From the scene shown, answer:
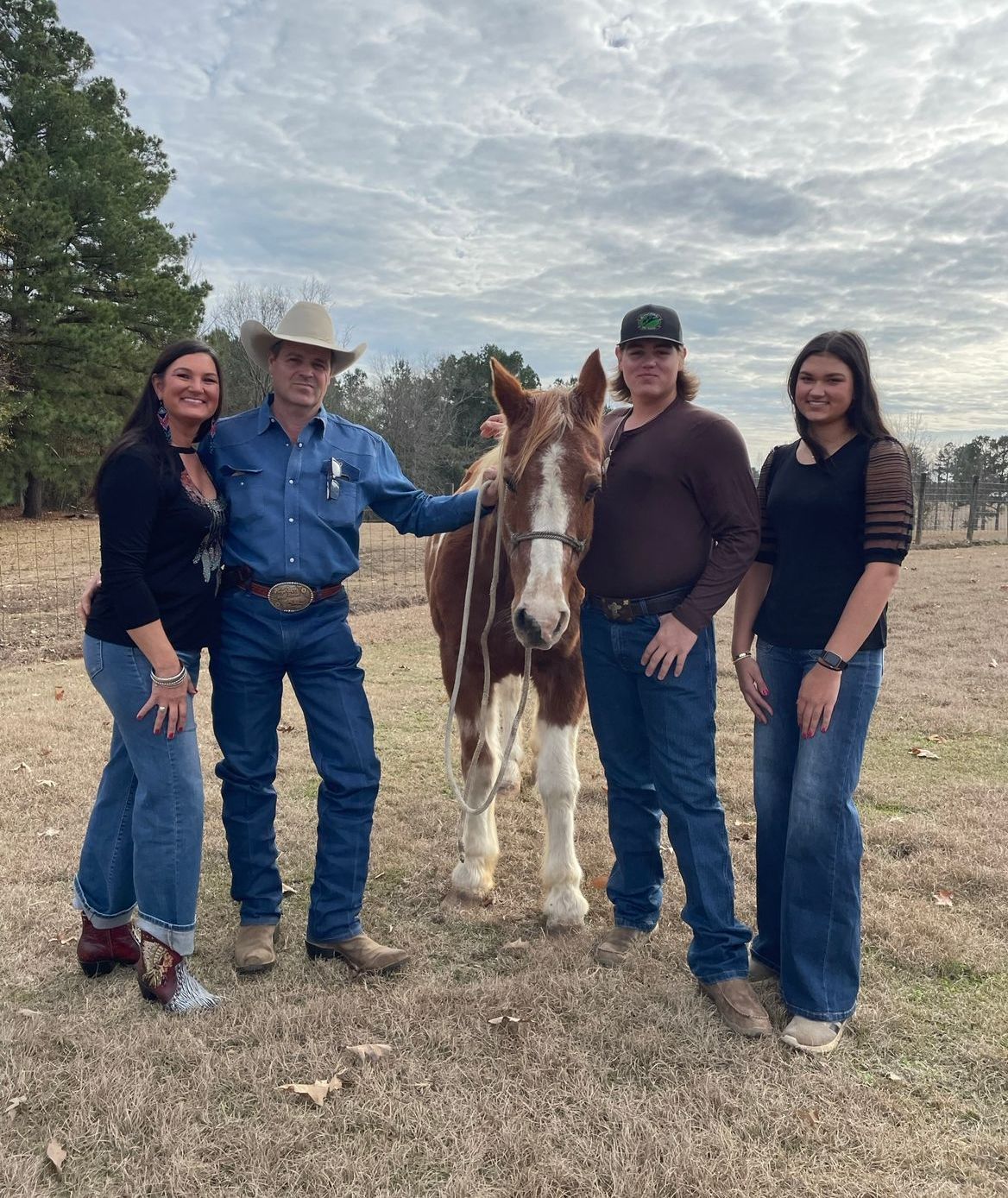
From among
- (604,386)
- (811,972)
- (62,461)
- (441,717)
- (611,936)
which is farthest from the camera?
(62,461)

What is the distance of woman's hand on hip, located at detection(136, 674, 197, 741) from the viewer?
270cm

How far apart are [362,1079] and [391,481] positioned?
226cm

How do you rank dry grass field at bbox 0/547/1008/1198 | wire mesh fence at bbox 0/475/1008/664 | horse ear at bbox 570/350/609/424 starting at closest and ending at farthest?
dry grass field at bbox 0/547/1008/1198 → horse ear at bbox 570/350/609/424 → wire mesh fence at bbox 0/475/1008/664

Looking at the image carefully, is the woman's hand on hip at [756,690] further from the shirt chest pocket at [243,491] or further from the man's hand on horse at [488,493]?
the shirt chest pocket at [243,491]

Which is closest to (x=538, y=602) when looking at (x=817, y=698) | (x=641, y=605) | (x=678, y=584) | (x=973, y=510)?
(x=641, y=605)

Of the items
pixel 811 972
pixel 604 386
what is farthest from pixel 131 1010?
pixel 604 386

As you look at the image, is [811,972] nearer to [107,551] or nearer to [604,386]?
[604,386]

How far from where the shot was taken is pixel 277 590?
2990 millimetres

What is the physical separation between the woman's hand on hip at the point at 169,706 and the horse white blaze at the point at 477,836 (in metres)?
1.59

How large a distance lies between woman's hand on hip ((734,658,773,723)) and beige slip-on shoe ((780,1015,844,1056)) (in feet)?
3.45

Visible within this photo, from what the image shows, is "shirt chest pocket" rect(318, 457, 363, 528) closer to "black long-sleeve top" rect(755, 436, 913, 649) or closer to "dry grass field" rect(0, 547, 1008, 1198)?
"black long-sleeve top" rect(755, 436, 913, 649)

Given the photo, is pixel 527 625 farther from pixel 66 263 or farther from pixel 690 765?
pixel 66 263

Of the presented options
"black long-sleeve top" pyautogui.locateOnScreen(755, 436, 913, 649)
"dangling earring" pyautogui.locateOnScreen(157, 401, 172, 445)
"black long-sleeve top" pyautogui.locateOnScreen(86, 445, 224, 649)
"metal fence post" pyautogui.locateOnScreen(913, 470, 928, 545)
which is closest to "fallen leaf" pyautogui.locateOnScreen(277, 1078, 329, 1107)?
"black long-sleeve top" pyautogui.locateOnScreen(86, 445, 224, 649)

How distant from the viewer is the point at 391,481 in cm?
338
